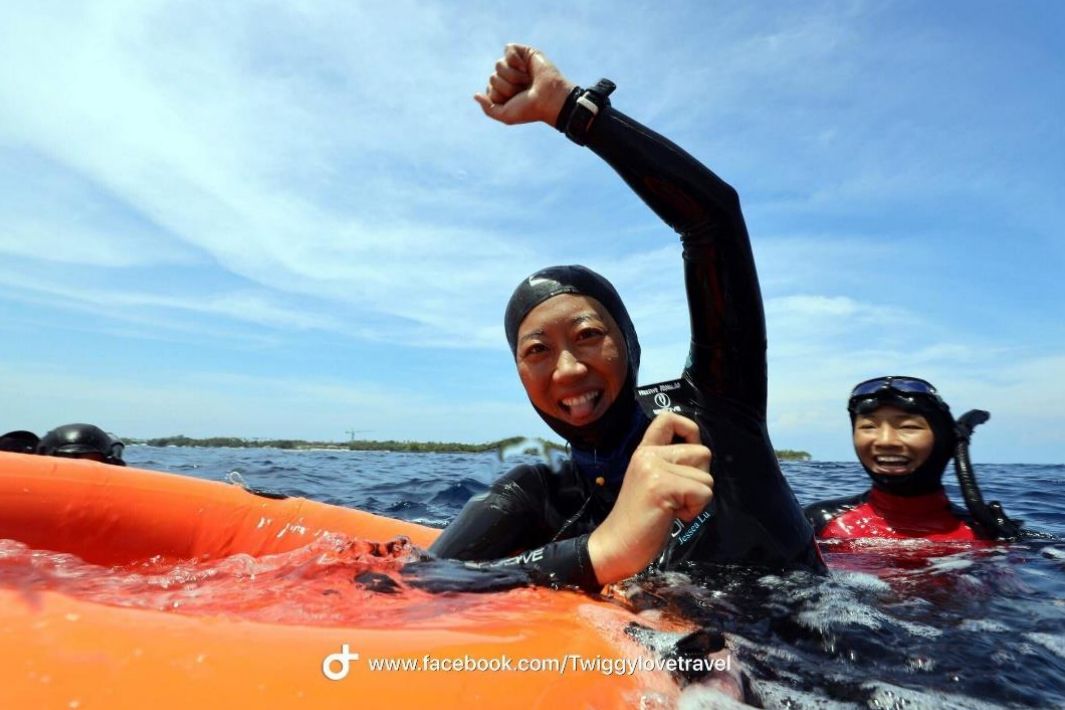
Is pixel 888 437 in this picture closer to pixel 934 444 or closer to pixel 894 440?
pixel 894 440

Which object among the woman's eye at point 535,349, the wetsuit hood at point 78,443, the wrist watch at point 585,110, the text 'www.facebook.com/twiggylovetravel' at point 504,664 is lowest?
the text 'www.facebook.com/twiggylovetravel' at point 504,664

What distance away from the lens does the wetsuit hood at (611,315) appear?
2.39 m

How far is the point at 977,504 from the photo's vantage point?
4.66 m

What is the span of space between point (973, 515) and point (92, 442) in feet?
21.5

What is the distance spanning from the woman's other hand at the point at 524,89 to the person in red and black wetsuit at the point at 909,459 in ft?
12.8

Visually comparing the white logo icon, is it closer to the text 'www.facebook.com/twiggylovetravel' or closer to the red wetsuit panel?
the text 'www.facebook.com/twiggylovetravel'

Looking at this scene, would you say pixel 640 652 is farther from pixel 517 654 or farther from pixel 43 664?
pixel 43 664

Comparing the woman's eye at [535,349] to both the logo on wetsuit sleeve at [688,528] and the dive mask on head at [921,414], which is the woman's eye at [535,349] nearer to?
the logo on wetsuit sleeve at [688,528]

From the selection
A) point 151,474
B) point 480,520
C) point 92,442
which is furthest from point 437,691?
point 92,442

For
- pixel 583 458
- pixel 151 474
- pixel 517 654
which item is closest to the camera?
pixel 517 654

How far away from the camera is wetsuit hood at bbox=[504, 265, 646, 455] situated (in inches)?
94.0

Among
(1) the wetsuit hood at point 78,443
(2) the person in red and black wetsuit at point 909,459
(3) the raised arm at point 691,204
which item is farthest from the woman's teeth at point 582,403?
(1) the wetsuit hood at point 78,443

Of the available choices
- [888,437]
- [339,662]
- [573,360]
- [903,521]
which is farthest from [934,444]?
[339,662]

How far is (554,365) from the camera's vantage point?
7.67ft
